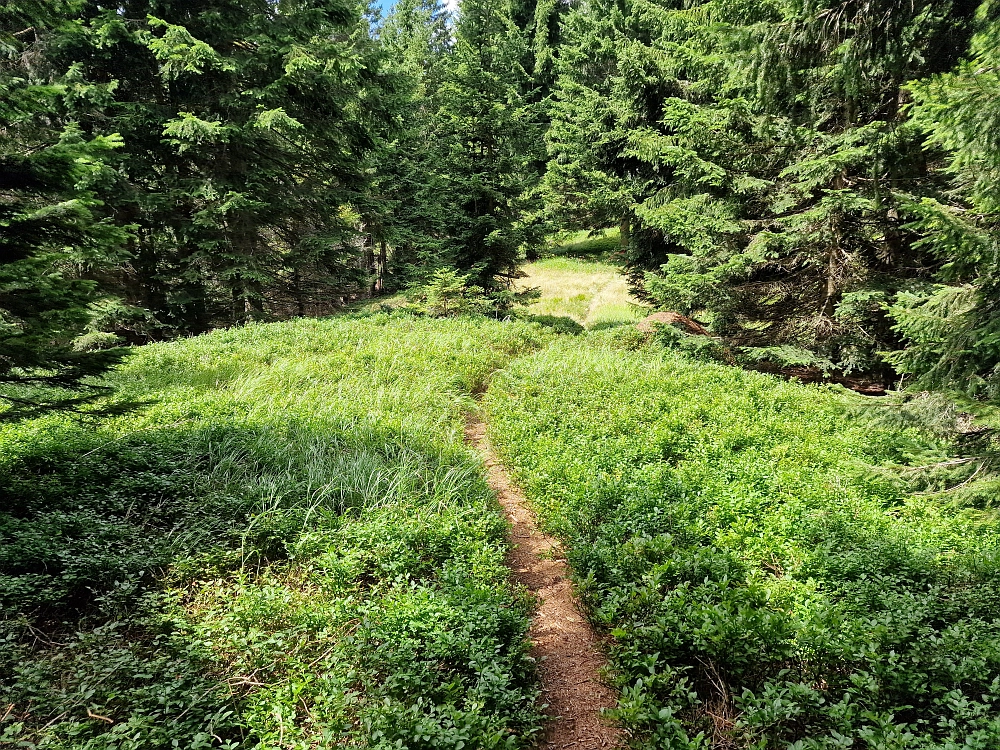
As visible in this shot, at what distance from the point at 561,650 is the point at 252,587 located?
2.63 metres

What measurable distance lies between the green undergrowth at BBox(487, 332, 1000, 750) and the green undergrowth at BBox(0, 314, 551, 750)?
0.95 meters

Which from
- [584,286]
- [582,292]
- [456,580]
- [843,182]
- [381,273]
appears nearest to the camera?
[456,580]

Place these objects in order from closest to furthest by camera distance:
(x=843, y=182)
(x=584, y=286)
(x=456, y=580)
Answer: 1. (x=456, y=580)
2. (x=843, y=182)
3. (x=584, y=286)

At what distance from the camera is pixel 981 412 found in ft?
16.0

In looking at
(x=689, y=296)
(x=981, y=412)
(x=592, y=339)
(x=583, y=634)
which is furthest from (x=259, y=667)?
(x=592, y=339)

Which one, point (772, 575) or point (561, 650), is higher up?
point (772, 575)

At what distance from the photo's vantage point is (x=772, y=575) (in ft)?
14.7

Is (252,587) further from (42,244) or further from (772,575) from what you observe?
(772,575)

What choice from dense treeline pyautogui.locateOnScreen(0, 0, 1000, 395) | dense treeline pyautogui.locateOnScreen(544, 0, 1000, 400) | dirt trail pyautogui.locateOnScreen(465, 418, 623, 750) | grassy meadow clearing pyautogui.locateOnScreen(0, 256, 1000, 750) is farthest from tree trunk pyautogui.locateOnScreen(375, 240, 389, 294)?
dirt trail pyautogui.locateOnScreen(465, 418, 623, 750)

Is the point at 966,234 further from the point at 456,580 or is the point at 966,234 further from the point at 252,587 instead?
the point at 252,587

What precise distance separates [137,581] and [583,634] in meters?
3.73

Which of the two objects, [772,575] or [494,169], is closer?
[772,575]

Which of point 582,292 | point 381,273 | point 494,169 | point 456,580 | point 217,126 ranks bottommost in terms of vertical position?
point 456,580

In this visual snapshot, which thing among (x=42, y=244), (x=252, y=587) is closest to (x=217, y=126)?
(x=42, y=244)
